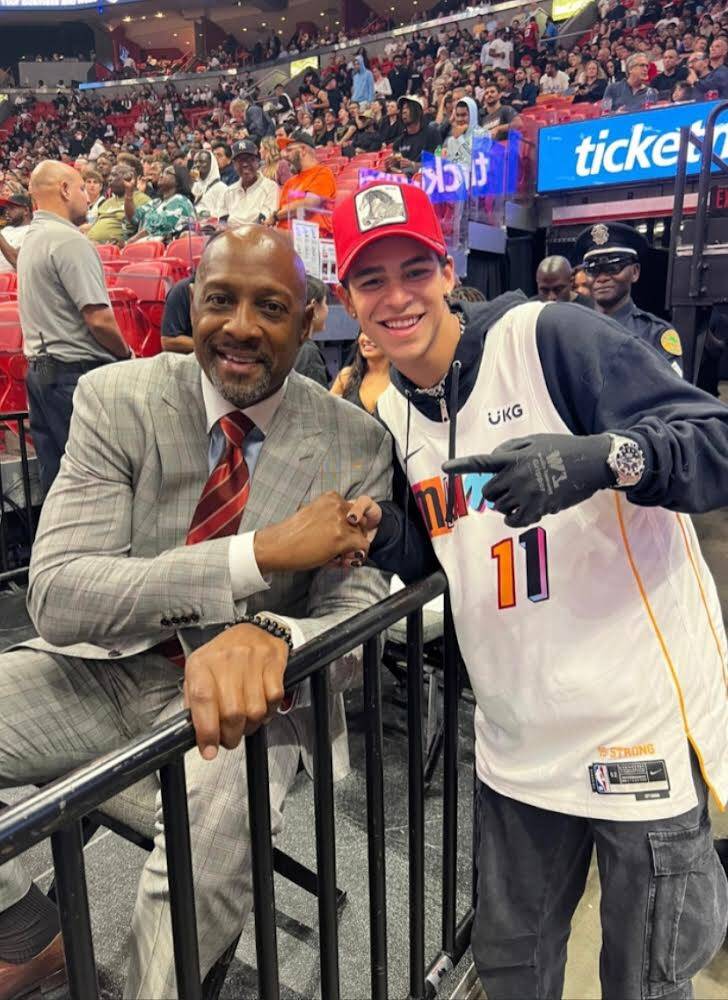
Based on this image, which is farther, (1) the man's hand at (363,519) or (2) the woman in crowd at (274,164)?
A: (2) the woman in crowd at (274,164)

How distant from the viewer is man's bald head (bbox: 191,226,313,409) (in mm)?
1566

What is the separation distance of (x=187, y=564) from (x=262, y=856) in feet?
1.72

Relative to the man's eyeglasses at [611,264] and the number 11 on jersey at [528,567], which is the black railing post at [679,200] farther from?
the number 11 on jersey at [528,567]

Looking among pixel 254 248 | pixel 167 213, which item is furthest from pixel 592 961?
pixel 167 213

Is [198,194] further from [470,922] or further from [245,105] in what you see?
[470,922]

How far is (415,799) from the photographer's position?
161cm

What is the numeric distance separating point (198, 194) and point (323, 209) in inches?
197

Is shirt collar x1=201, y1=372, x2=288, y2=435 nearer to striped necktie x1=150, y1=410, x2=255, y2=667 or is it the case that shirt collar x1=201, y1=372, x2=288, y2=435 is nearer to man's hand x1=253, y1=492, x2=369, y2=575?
striped necktie x1=150, y1=410, x2=255, y2=667

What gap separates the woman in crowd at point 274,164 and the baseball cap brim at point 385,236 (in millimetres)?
7801

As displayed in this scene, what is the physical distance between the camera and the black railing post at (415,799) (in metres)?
1.53

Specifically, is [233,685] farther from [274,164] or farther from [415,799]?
[274,164]

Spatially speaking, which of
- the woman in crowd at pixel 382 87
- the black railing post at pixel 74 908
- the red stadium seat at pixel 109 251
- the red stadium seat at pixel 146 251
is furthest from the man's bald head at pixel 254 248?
the woman in crowd at pixel 382 87

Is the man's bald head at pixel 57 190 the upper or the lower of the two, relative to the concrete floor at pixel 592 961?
upper

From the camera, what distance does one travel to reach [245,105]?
18.2 meters
